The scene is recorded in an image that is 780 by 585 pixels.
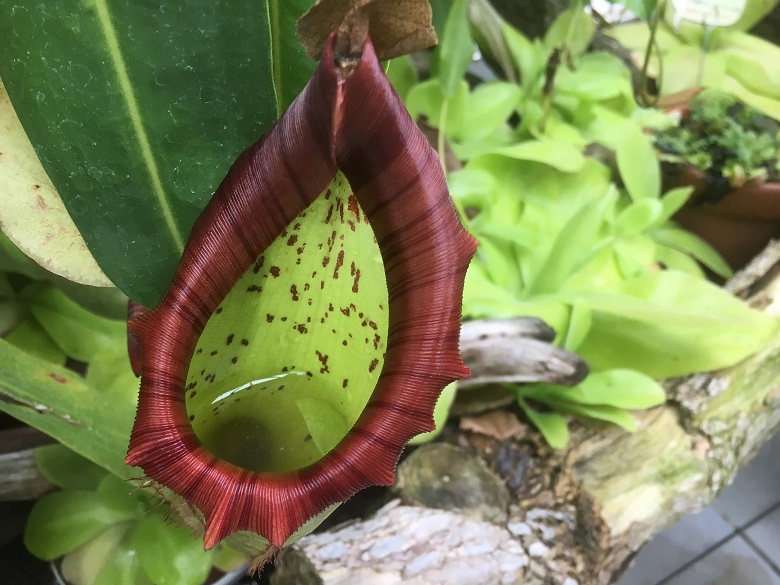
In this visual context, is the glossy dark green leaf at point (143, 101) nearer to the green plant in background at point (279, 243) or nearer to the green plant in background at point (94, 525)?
the green plant in background at point (279, 243)

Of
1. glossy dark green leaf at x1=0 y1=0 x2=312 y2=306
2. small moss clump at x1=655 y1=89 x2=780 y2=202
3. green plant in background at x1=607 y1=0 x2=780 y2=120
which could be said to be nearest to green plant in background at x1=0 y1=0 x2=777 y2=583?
glossy dark green leaf at x1=0 y1=0 x2=312 y2=306

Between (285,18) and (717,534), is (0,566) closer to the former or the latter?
(285,18)

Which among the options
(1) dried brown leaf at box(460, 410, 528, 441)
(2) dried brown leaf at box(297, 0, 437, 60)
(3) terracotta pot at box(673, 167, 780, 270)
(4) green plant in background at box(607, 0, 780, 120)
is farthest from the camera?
(4) green plant in background at box(607, 0, 780, 120)

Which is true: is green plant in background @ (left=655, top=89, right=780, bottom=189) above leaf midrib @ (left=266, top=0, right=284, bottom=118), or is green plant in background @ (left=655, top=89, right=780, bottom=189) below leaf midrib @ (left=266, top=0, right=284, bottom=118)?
below

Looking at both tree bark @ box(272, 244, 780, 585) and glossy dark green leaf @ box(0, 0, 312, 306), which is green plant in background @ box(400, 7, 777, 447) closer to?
tree bark @ box(272, 244, 780, 585)

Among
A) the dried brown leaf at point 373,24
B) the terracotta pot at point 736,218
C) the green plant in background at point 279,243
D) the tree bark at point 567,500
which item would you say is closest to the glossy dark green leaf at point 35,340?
the green plant in background at point 279,243

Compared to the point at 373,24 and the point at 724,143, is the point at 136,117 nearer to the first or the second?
the point at 373,24
